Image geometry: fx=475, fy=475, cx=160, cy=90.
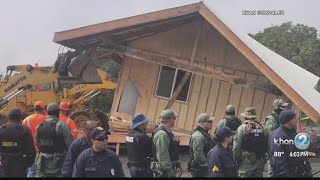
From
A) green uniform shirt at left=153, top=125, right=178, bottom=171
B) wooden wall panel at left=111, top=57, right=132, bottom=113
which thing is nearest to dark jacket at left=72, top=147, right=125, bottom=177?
green uniform shirt at left=153, top=125, right=178, bottom=171

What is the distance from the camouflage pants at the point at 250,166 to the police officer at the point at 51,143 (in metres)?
2.78

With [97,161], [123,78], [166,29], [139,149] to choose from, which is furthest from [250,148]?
[123,78]

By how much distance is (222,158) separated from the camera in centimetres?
635

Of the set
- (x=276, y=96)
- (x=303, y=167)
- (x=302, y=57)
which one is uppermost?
(x=302, y=57)

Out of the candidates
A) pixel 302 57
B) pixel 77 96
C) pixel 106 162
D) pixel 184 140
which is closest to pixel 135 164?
pixel 106 162

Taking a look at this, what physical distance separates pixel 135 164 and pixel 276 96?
8899 mm

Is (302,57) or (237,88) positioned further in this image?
(302,57)

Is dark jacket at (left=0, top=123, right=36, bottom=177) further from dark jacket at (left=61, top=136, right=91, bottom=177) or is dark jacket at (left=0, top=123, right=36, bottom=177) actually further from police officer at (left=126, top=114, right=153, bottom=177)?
police officer at (left=126, top=114, right=153, bottom=177)

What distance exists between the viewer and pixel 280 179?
617cm

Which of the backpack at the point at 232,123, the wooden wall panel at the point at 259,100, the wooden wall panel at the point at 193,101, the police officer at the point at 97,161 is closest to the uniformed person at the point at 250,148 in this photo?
the backpack at the point at 232,123

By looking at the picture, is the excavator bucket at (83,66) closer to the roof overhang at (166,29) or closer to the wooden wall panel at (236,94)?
the roof overhang at (166,29)

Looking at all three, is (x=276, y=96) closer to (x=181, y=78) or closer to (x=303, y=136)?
(x=181, y=78)

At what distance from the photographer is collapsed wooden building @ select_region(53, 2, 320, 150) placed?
1428 cm

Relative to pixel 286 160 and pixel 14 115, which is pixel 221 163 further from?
pixel 14 115
